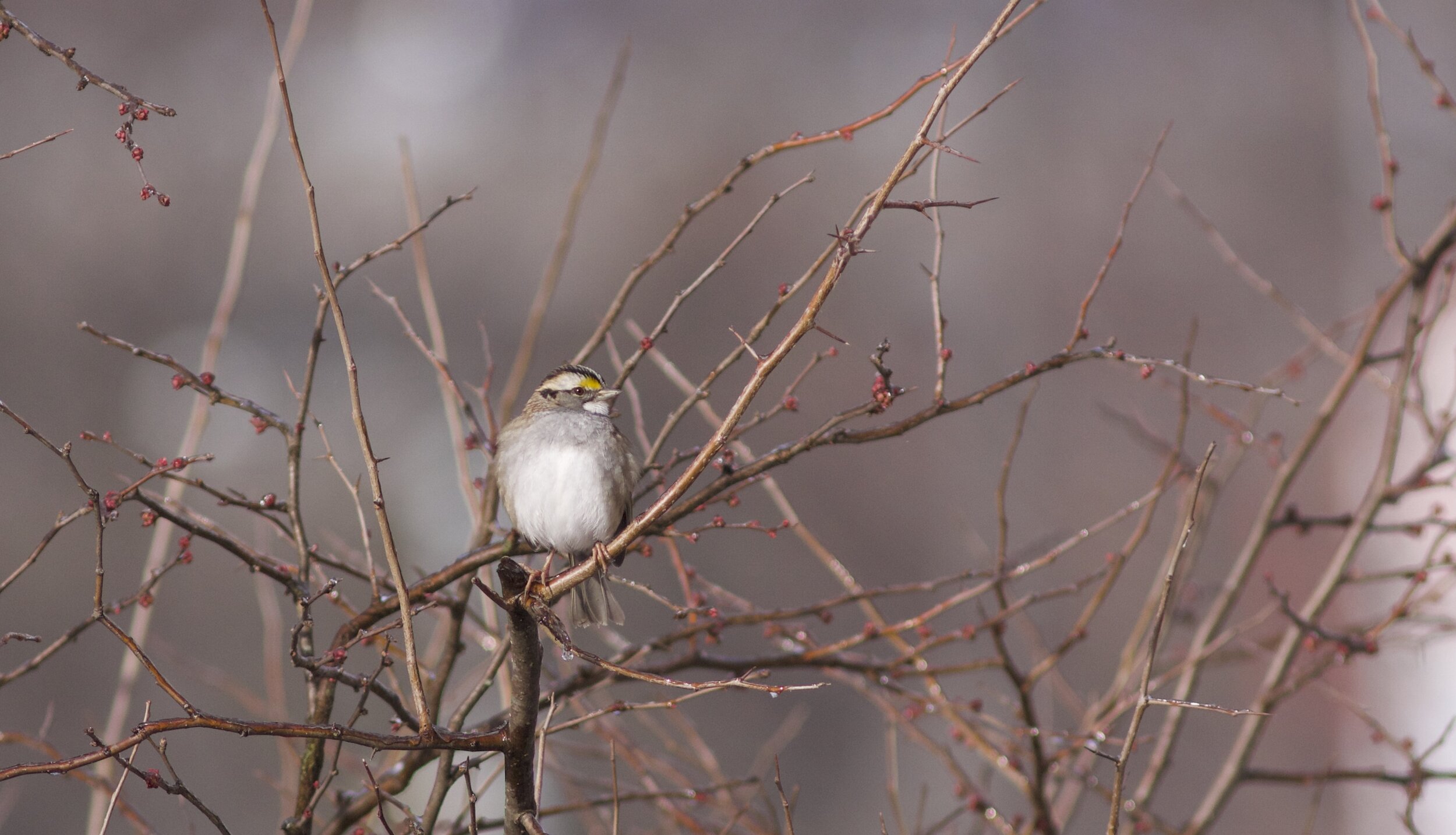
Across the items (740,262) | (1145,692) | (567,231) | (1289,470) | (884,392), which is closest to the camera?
(1145,692)

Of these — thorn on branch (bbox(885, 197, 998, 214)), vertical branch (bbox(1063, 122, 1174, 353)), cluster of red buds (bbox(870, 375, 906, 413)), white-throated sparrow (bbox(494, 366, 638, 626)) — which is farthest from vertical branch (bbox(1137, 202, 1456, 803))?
thorn on branch (bbox(885, 197, 998, 214))

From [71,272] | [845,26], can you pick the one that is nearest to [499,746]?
[71,272]

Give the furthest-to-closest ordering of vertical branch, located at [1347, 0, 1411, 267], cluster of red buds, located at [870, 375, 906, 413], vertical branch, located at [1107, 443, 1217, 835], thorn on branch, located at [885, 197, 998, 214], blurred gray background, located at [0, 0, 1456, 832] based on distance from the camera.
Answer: blurred gray background, located at [0, 0, 1456, 832], vertical branch, located at [1347, 0, 1411, 267], cluster of red buds, located at [870, 375, 906, 413], thorn on branch, located at [885, 197, 998, 214], vertical branch, located at [1107, 443, 1217, 835]

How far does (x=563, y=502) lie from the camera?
2.07m

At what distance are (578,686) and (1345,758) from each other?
5.66 metres

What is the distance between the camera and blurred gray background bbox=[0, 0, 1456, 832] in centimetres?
500

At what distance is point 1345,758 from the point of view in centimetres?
597

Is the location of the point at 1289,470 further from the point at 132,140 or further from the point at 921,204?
the point at 132,140

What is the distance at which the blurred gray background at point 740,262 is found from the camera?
5004 mm

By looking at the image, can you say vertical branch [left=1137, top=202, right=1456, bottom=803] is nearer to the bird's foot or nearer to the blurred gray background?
the bird's foot

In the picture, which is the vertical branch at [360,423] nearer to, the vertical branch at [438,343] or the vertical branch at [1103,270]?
the vertical branch at [438,343]

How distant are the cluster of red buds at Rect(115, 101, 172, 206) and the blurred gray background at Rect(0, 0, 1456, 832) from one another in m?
2.99

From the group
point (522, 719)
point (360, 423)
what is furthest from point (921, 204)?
point (522, 719)

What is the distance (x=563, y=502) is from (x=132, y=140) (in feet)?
3.19
